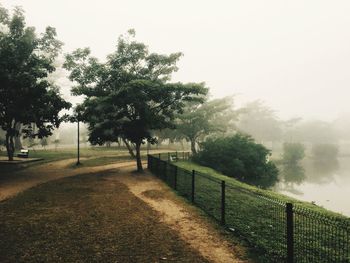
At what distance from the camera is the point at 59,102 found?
2339 centimetres

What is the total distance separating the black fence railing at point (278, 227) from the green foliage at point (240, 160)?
17.4m

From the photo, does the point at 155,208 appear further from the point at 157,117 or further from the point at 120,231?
the point at 157,117

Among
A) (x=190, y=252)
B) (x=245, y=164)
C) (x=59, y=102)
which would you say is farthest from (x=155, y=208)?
(x=245, y=164)

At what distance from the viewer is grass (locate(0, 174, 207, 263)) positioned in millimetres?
7359

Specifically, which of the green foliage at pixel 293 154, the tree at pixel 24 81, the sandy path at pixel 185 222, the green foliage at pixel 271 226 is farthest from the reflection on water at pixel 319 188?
the tree at pixel 24 81

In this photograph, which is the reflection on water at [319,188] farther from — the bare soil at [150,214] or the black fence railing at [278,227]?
the bare soil at [150,214]

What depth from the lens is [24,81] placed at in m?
20.8

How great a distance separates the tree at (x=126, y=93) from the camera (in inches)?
851

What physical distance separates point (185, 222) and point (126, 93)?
1248cm

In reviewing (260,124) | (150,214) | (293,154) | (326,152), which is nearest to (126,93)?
(150,214)

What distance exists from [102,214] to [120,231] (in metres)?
2.19

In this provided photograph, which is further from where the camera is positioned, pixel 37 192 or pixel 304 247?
pixel 37 192

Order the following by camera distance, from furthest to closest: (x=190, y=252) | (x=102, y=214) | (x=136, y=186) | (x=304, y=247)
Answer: (x=136, y=186), (x=102, y=214), (x=304, y=247), (x=190, y=252)

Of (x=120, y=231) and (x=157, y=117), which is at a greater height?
(x=157, y=117)
